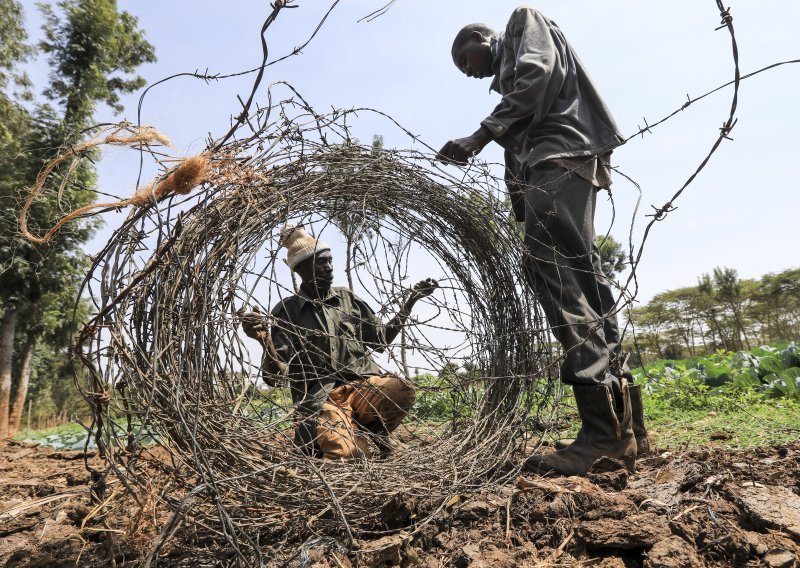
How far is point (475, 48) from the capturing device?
2789mm

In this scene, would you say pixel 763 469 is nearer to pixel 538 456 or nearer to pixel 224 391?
pixel 538 456

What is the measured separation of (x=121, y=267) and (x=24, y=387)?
40.4 ft

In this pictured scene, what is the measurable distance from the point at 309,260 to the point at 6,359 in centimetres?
1012

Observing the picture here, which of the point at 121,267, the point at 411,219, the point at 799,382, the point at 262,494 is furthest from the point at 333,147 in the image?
the point at 799,382

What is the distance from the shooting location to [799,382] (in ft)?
16.7

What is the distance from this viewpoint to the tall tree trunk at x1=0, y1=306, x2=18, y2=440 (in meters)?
9.99

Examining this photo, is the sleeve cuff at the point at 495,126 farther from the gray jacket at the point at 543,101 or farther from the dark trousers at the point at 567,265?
the dark trousers at the point at 567,265

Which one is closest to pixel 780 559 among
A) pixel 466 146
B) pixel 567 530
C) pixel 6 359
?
pixel 567 530

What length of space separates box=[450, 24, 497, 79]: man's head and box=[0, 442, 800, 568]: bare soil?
2080 mm

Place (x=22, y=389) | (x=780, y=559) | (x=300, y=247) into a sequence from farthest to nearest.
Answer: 1. (x=22, y=389)
2. (x=300, y=247)
3. (x=780, y=559)

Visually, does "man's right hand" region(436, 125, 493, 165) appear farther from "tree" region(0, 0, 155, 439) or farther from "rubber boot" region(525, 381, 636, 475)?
"tree" region(0, 0, 155, 439)

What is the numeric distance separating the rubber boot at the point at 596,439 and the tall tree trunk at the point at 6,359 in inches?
443

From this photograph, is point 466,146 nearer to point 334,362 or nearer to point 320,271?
point 320,271

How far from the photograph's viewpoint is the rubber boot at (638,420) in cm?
233
